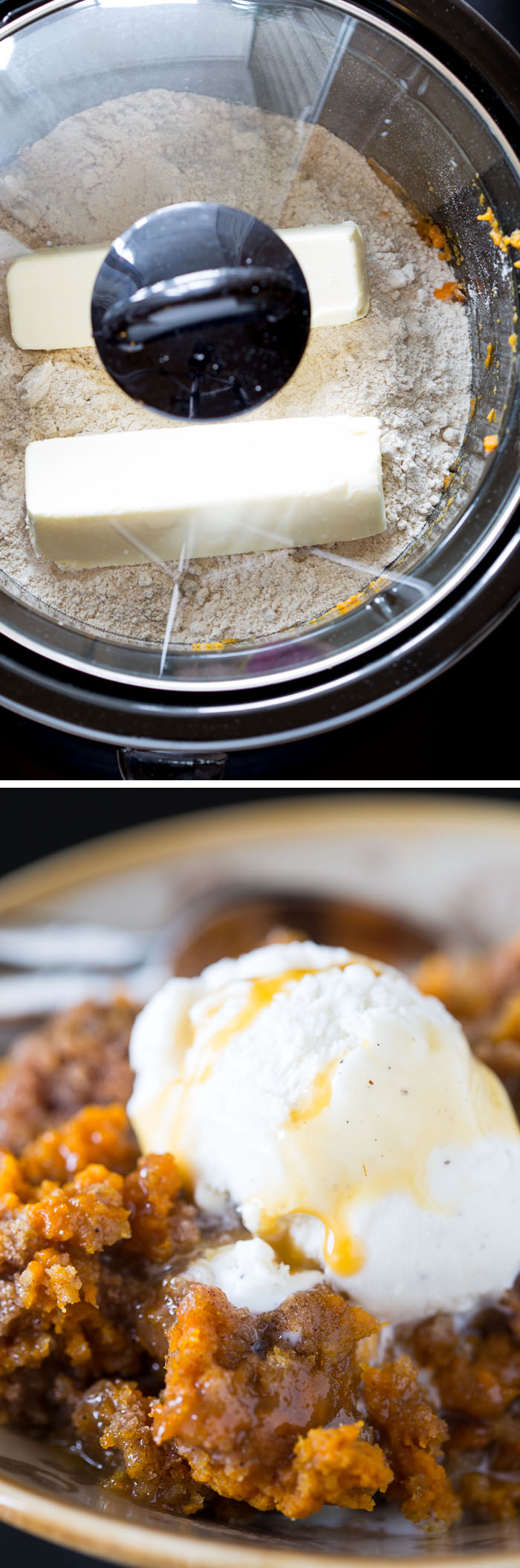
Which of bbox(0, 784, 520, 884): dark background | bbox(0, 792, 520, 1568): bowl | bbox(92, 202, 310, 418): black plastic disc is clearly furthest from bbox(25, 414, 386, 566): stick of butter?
bbox(0, 784, 520, 884): dark background

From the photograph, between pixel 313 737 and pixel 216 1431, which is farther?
pixel 313 737

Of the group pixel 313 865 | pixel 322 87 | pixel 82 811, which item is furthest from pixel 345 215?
pixel 82 811

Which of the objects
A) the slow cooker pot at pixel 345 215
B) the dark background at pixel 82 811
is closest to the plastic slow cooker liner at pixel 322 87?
the slow cooker pot at pixel 345 215

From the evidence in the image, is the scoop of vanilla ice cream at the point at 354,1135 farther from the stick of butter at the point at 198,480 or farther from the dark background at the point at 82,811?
the dark background at the point at 82,811

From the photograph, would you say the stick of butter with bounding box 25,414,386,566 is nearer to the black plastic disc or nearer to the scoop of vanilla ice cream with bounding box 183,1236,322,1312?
the black plastic disc

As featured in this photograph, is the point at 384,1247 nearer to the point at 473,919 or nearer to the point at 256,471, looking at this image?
the point at 473,919

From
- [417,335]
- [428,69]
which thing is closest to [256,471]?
[417,335]
